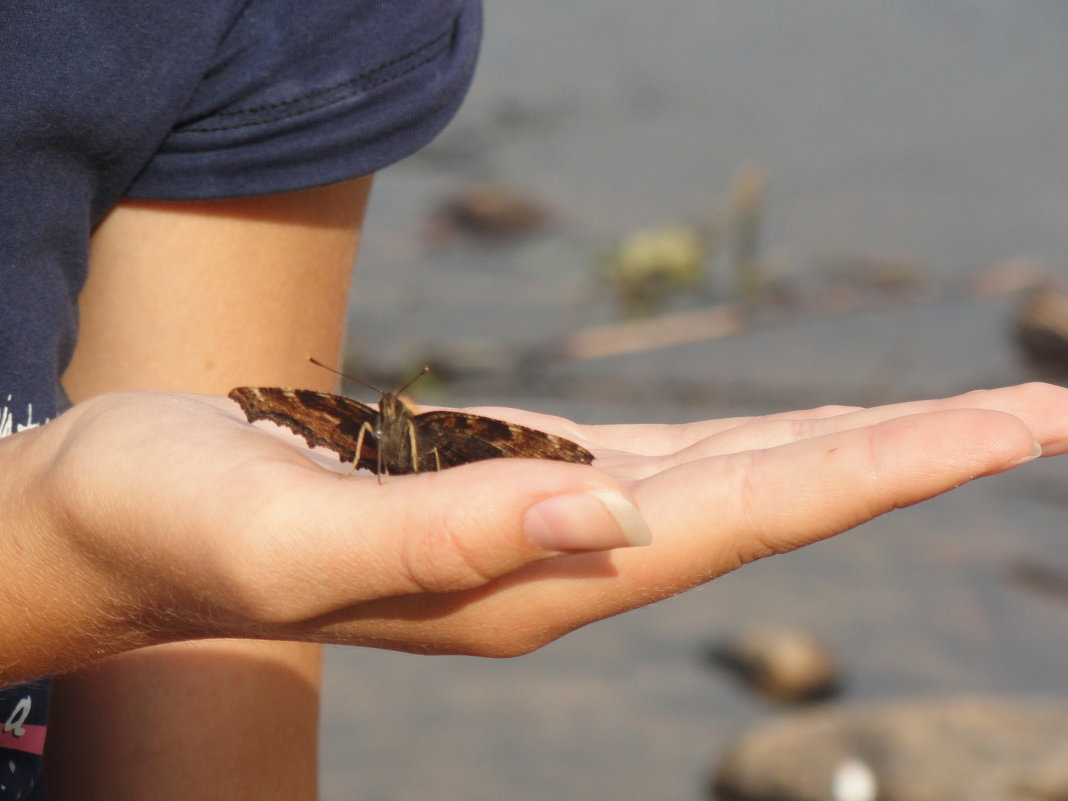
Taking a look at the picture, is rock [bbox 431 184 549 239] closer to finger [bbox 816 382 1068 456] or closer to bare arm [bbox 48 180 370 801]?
bare arm [bbox 48 180 370 801]

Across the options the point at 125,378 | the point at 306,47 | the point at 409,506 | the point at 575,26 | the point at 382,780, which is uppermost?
the point at 575,26

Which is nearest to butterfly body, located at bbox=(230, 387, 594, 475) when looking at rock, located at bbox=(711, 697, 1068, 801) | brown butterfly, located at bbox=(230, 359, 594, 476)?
brown butterfly, located at bbox=(230, 359, 594, 476)

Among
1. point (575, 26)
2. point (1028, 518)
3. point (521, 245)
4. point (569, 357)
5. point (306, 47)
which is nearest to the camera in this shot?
point (306, 47)

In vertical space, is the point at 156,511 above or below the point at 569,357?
below

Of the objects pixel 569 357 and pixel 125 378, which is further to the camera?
pixel 569 357

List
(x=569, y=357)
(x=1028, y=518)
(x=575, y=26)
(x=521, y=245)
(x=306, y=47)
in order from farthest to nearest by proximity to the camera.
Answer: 1. (x=575, y=26)
2. (x=521, y=245)
3. (x=569, y=357)
4. (x=1028, y=518)
5. (x=306, y=47)

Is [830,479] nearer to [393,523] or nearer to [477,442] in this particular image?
[393,523]

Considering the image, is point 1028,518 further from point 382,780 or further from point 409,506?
point 409,506

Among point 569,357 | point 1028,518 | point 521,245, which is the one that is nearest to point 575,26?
point 521,245
